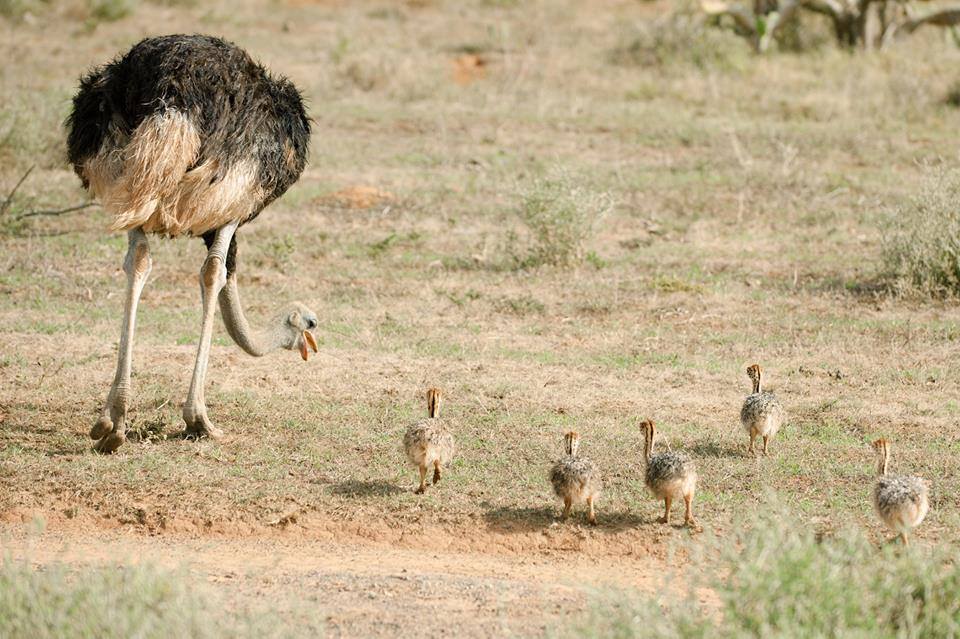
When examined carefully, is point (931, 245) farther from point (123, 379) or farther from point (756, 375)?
point (123, 379)

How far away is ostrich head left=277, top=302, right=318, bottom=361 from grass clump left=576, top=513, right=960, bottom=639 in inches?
162

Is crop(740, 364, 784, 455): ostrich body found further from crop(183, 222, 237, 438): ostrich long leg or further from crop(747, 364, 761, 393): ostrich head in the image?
crop(183, 222, 237, 438): ostrich long leg

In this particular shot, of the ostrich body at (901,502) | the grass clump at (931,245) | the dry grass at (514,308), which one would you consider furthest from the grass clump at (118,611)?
the grass clump at (931,245)

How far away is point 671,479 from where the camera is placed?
6.79 metres

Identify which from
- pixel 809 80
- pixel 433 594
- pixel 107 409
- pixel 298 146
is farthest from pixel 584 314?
pixel 809 80

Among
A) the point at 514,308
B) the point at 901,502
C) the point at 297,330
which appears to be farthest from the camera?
the point at 514,308

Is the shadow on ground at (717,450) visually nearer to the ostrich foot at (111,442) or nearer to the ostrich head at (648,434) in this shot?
the ostrich head at (648,434)

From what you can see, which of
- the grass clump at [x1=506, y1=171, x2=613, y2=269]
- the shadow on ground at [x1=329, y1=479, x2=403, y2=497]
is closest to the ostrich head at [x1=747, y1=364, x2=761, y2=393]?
the shadow on ground at [x1=329, y1=479, x2=403, y2=497]

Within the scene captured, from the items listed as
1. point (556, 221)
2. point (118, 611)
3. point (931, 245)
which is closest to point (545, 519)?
point (118, 611)

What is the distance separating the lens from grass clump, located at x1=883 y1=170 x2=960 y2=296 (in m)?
11.2

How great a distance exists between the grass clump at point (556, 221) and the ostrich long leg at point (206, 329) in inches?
176

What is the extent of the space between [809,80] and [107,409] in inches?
560

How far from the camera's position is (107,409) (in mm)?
7781

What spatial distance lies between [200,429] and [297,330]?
1044mm
